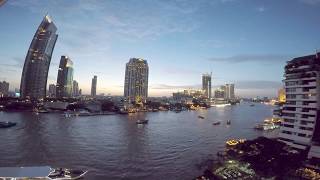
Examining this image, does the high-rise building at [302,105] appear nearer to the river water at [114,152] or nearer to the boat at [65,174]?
the river water at [114,152]

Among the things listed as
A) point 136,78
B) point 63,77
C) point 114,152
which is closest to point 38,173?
point 114,152

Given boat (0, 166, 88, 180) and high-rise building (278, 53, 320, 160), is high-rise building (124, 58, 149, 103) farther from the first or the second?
boat (0, 166, 88, 180)

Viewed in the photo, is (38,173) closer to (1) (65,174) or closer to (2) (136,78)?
(1) (65,174)

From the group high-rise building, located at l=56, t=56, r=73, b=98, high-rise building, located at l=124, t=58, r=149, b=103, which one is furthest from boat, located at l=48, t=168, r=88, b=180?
high-rise building, located at l=124, t=58, r=149, b=103

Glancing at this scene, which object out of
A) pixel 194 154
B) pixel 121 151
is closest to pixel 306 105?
pixel 194 154

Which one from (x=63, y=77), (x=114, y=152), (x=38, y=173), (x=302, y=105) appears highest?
(x=63, y=77)

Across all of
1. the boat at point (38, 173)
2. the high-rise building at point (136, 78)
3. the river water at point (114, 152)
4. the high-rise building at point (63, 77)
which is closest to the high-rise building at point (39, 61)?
the high-rise building at point (63, 77)
